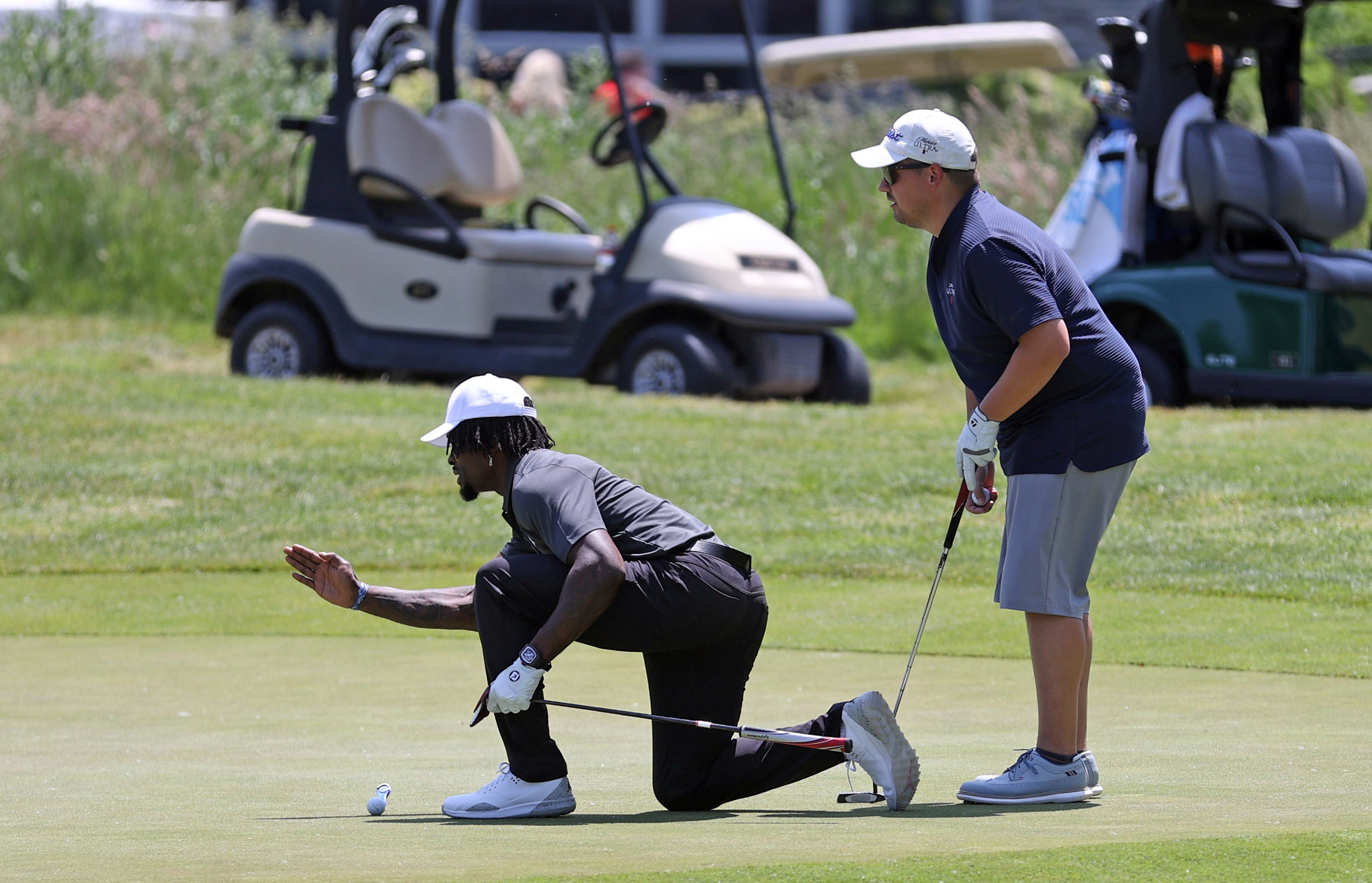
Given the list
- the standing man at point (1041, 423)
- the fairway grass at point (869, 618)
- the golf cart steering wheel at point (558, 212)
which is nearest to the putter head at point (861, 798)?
the standing man at point (1041, 423)

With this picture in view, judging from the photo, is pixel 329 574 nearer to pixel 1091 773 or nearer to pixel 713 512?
pixel 1091 773

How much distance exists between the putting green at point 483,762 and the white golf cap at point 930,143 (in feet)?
4.94

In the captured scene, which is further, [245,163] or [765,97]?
[245,163]

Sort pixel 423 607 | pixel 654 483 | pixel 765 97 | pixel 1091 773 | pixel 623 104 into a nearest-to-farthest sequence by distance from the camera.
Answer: pixel 1091 773 → pixel 423 607 → pixel 654 483 → pixel 623 104 → pixel 765 97

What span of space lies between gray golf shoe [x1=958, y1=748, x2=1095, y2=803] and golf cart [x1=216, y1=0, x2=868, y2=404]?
10.1 metres

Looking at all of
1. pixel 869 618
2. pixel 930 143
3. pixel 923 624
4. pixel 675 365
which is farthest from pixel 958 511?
pixel 675 365

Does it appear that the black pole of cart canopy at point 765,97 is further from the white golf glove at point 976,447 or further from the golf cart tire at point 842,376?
the white golf glove at point 976,447

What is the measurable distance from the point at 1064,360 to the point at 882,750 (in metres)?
1.01

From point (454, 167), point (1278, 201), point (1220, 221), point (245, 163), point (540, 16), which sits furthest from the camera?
point (540, 16)

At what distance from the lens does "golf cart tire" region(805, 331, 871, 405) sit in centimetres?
1591

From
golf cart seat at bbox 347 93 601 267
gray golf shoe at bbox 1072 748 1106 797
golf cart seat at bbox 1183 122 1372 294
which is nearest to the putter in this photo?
gray golf shoe at bbox 1072 748 1106 797

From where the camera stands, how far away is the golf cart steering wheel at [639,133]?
1498 cm

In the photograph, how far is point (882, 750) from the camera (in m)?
4.69

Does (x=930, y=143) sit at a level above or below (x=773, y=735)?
above
